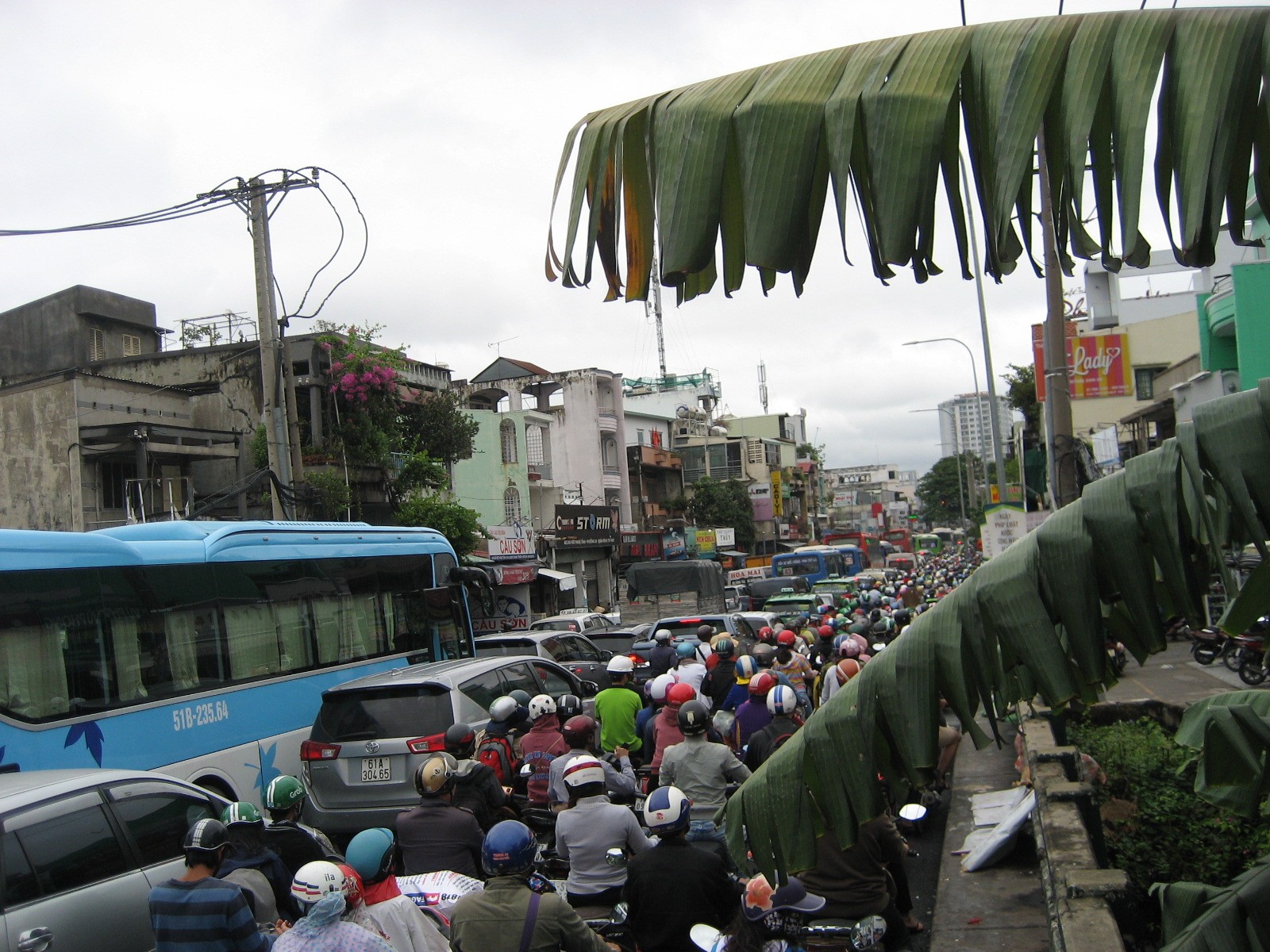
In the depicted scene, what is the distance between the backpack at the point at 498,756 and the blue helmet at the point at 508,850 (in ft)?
13.7

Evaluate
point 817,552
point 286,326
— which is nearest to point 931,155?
point 286,326

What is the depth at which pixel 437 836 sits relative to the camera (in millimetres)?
6293

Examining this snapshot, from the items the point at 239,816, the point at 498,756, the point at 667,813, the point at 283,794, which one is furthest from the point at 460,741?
the point at 667,813

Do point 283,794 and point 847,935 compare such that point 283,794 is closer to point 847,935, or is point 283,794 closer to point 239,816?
point 239,816

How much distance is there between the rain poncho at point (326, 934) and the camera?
3865 millimetres


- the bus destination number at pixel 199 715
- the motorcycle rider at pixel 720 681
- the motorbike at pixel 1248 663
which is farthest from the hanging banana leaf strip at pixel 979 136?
the motorbike at pixel 1248 663

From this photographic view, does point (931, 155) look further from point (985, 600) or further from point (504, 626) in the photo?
Answer: point (504, 626)

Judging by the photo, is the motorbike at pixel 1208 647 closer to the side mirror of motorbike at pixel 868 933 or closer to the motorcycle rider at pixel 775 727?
the motorcycle rider at pixel 775 727

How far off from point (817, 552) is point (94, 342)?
91.9 feet

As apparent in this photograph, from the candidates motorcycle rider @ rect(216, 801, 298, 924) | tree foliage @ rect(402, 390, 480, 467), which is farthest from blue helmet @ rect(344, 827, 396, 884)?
tree foliage @ rect(402, 390, 480, 467)

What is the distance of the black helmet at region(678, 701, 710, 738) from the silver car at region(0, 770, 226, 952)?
311 centimetres

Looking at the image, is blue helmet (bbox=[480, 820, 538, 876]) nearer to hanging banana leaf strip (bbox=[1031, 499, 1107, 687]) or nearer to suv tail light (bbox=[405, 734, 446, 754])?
hanging banana leaf strip (bbox=[1031, 499, 1107, 687])

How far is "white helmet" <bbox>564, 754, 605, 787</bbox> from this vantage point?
5984 mm

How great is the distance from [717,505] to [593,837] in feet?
178
